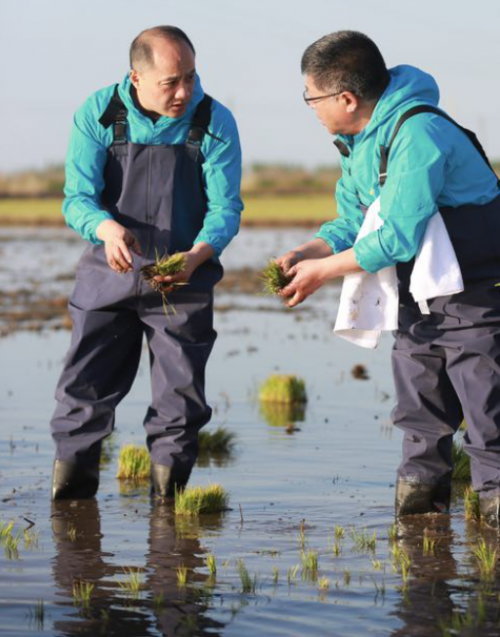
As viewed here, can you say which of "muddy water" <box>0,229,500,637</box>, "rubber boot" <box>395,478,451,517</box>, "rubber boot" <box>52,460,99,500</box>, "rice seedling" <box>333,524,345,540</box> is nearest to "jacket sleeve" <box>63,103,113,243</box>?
"rubber boot" <box>52,460,99,500</box>

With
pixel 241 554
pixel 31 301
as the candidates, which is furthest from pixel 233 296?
pixel 241 554

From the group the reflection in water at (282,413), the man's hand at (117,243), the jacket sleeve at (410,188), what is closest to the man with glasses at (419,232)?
the jacket sleeve at (410,188)

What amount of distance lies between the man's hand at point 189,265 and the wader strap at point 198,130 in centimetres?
51

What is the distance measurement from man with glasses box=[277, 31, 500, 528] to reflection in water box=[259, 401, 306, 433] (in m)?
3.38

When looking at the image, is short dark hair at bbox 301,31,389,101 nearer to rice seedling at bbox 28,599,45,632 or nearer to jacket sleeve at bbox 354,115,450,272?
jacket sleeve at bbox 354,115,450,272

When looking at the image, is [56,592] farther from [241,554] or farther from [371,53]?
[371,53]

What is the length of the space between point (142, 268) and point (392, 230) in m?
1.52

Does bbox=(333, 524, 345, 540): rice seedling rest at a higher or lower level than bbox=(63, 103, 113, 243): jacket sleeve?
lower

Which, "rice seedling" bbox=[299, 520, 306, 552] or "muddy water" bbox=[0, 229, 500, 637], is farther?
"rice seedling" bbox=[299, 520, 306, 552]

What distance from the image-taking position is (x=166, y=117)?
6.80 m

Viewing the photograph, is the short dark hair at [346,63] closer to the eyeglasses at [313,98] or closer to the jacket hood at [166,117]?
the eyeglasses at [313,98]

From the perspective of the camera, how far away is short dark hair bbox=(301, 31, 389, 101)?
5941 millimetres

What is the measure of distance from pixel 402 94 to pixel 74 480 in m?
2.87

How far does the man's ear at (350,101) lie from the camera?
5992 mm
